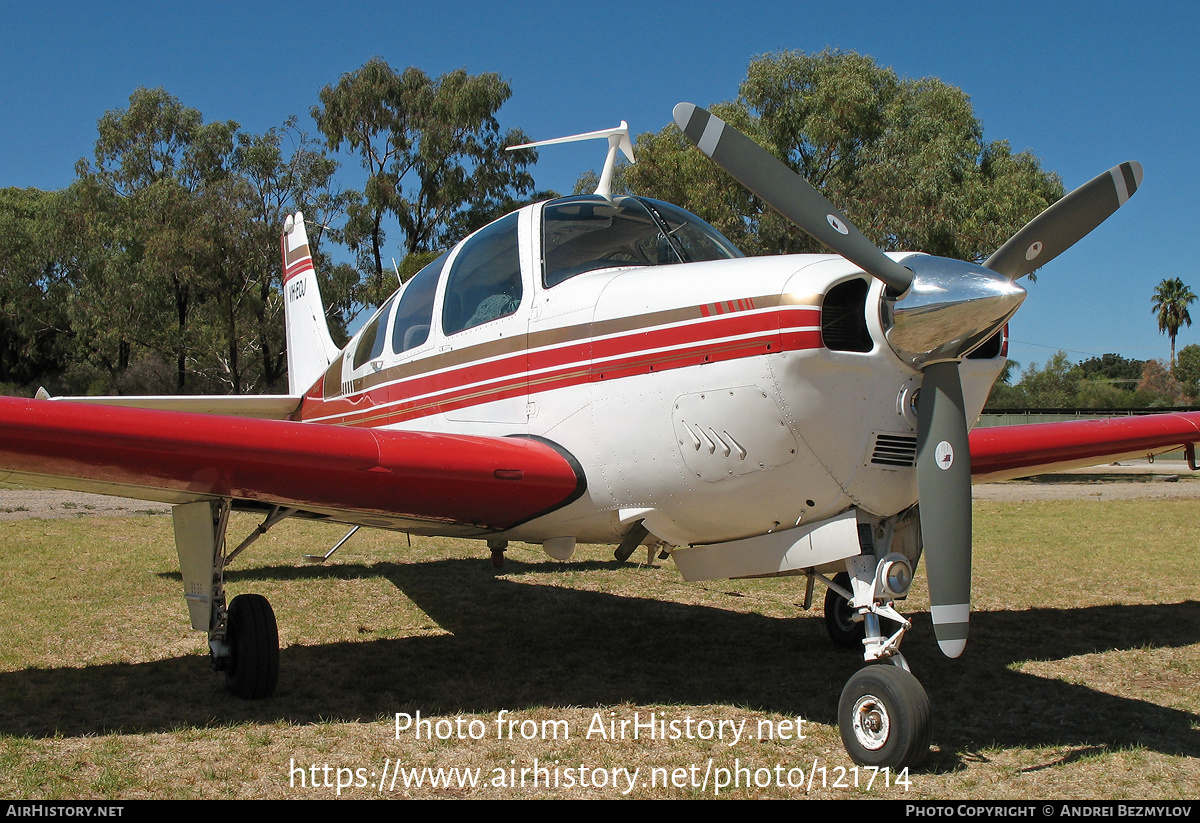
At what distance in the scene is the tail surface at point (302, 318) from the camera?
31.2ft

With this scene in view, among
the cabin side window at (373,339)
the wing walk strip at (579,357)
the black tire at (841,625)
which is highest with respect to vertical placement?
the cabin side window at (373,339)

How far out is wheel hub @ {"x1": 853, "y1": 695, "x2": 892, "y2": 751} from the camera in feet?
11.6

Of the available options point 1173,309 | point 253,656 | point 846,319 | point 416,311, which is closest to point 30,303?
point 416,311

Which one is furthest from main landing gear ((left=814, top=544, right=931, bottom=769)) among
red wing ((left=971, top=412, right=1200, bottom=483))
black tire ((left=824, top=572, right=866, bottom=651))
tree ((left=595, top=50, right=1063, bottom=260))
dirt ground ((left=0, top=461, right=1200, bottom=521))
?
tree ((left=595, top=50, right=1063, bottom=260))

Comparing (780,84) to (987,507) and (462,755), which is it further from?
(462,755)

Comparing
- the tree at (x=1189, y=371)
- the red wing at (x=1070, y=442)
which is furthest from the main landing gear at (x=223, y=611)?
the tree at (x=1189, y=371)

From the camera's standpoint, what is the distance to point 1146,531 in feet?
40.7

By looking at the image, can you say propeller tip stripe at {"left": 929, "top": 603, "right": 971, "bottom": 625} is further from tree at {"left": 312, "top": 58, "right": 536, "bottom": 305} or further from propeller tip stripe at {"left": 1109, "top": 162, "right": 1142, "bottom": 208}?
tree at {"left": 312, "top": 58, "right": 536, "bottom": 305}

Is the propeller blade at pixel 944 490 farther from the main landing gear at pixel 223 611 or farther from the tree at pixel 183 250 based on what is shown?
the tree at pixel 183 250

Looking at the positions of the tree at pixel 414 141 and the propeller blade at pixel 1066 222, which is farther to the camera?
the tree at pixel 414 141

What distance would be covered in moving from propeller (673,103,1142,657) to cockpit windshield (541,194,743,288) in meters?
1.07
